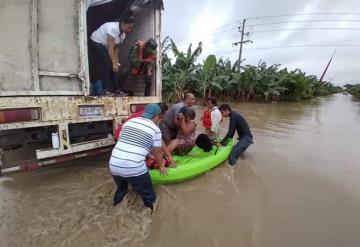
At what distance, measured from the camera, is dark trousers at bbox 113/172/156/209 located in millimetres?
3137

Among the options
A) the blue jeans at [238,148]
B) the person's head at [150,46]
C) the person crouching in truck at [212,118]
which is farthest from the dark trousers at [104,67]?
the blue jeans at [238,148]

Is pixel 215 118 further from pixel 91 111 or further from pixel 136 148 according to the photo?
pixel 136 148

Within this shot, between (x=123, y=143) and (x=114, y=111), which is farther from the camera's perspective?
(x=114, y=111)

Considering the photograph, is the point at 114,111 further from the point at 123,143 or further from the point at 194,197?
the point at 194,197

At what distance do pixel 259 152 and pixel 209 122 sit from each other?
4.57 feet

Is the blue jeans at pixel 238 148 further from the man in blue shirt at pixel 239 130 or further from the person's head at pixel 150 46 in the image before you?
the person's head at pixel 150 46

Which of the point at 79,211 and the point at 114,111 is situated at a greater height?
the point at 114,111

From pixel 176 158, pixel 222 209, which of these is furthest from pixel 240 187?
pixel 176 158

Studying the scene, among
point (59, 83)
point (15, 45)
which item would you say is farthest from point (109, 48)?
point (15, 45)

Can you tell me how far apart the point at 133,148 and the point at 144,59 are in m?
2.32

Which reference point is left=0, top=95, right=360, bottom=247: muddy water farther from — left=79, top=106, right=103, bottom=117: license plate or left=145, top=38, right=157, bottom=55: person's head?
left=145, top=38, right=157, bottom=55: person's head

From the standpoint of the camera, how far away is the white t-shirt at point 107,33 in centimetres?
459

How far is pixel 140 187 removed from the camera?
3195mm

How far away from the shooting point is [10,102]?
328 cm
